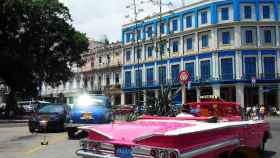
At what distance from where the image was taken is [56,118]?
20859 mm

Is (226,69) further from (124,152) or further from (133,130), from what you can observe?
(124,152)

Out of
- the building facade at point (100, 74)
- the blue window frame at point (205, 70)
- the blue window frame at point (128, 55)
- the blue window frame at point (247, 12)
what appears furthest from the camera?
the building facade at point (100, 74)

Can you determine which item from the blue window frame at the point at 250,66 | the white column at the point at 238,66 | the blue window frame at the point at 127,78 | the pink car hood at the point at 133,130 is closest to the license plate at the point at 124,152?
the pink car hood at the point at 133,130

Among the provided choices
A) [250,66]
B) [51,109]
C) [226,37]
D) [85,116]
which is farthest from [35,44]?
[85,116]

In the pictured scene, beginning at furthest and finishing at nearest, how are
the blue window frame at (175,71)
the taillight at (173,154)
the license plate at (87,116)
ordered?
the blue window frame at (175,71)
the license plate at (87,116)
the taillight at (173,154)

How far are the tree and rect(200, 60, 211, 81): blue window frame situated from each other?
54.3ft

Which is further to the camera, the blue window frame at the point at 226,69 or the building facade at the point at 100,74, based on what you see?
the building facade at the point at 100,74

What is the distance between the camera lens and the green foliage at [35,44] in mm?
40781

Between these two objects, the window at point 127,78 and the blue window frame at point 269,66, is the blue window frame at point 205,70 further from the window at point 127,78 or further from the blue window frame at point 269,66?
the window at point 127,78

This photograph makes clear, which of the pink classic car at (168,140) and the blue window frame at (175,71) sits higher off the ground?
the blue window frame at (175,71)

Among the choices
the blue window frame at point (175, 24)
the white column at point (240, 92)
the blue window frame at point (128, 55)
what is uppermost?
the blue window frame at point (175, 24)

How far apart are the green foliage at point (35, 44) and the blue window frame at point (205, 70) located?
16.6 m

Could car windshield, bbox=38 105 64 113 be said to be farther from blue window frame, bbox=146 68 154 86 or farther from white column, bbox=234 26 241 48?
blue window frame, bbox=146 68 154 86

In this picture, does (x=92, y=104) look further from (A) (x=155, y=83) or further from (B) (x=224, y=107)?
(A) (x=155, y=83)
